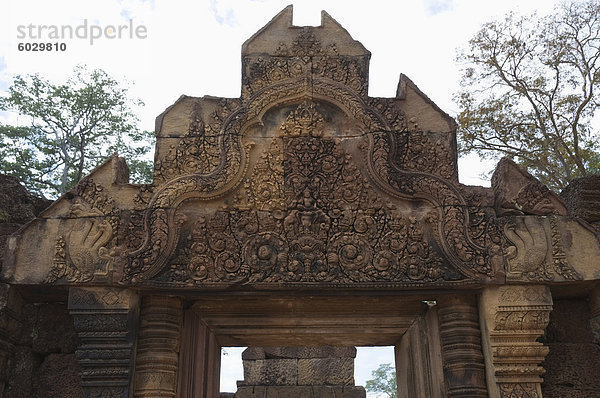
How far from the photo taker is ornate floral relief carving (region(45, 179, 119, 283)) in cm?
420

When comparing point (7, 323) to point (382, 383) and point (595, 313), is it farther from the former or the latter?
point (382, 383)

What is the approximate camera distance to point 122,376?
3.99 metres

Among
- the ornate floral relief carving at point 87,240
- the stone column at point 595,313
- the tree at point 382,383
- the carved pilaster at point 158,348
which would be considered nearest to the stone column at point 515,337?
the stone column at point 595,313

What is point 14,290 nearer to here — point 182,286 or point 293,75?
point 182,286

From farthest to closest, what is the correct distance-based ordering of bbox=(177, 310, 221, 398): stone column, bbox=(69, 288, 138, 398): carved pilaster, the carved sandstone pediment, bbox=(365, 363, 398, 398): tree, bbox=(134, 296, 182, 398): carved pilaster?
bbox=(365, 363, 398, 398): tree, bbox=(177, 310, 221, 398): stone column, the carved sandstone pediment, bbox=(134, 296, 182, 398): carved pilaster, bbox=(69, 288, 138, 398): carved pilaster

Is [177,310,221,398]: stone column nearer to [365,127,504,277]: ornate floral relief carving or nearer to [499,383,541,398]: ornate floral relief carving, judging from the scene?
[365,127,504,277]: ornate floral relief carving

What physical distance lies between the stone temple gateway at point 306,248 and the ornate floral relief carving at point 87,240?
0.6 inches

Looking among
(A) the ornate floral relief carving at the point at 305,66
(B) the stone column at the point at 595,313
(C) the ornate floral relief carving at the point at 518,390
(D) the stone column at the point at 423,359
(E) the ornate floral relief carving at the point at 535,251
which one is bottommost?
(C) the ornate floral relief carving at the point at 518,390

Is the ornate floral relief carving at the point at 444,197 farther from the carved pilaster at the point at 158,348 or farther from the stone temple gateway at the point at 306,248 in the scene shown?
the carved pilaster at the point at 158,348

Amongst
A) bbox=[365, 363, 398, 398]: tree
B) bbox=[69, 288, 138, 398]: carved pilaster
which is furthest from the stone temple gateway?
bbox=[365, 363, 398, 398]: tree

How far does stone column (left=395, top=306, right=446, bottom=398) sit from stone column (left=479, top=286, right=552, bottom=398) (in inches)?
16.6

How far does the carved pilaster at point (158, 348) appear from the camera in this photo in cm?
413

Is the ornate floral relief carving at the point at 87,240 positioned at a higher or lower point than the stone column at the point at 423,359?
higher

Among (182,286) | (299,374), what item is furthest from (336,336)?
(299,374)
